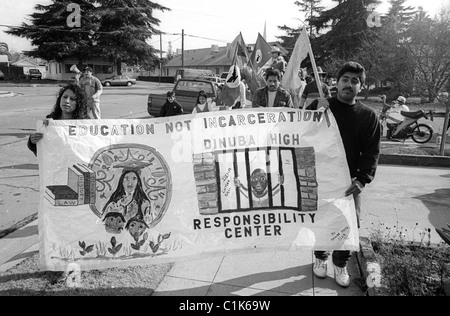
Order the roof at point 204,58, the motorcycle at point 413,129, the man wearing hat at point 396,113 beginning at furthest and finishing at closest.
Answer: the roof at point 204,58, the man wearing hat at point 396,113, the motorcycle at point 413,129

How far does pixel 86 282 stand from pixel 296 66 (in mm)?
3298

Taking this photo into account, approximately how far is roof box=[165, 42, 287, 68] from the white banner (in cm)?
6035

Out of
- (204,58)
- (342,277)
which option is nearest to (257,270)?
(342,277)

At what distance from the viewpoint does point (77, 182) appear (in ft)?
10.3

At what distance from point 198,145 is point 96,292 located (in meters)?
1.54

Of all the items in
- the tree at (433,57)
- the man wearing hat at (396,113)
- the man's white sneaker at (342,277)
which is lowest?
the man's white sneaker at (342,277)

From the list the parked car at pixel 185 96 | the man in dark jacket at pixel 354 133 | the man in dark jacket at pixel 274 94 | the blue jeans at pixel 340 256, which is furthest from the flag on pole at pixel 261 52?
the blue jeans at pixel 340 256

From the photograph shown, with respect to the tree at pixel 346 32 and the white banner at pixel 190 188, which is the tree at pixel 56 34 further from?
the white banner at pixel 190 188

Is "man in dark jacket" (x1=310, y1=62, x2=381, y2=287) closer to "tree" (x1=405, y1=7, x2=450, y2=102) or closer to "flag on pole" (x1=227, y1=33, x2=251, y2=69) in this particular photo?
"tree" (x1=405, y1=7, x2=450, y2=102)

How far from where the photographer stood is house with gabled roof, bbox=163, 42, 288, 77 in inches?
2539

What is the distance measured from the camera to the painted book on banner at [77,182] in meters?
3.12

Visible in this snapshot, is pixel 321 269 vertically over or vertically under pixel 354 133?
under

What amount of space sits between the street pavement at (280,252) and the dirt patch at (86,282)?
13 cm

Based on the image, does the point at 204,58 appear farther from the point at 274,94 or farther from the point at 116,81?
the point at 274,94
